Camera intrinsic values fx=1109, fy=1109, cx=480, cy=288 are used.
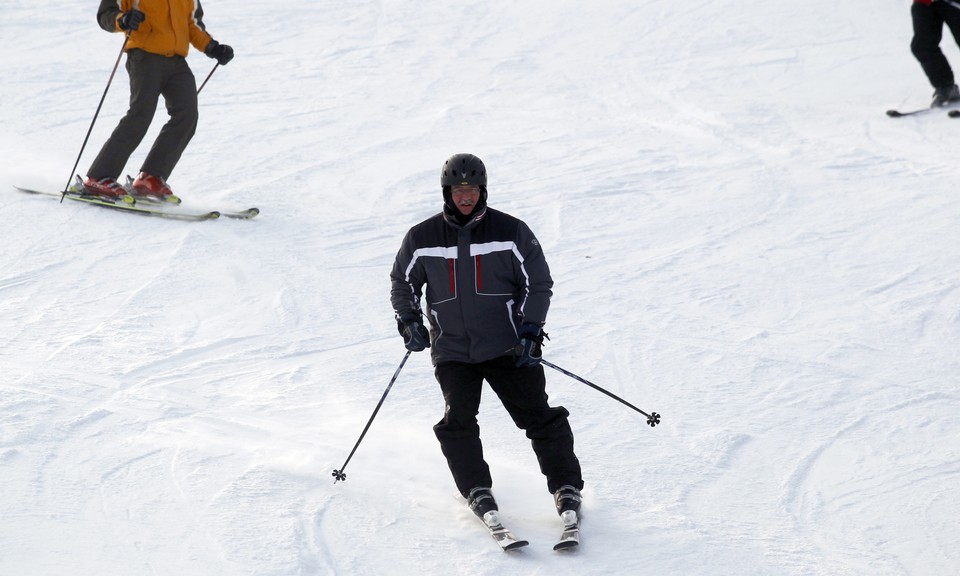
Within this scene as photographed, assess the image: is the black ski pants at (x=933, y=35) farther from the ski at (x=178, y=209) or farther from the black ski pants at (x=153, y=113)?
the black ski pants at (x=153, y=113)

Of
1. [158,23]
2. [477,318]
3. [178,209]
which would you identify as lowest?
[178,209]

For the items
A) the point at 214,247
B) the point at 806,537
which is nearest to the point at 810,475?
the point at 806,537

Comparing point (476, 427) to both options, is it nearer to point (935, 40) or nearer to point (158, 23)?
point (158, 23)

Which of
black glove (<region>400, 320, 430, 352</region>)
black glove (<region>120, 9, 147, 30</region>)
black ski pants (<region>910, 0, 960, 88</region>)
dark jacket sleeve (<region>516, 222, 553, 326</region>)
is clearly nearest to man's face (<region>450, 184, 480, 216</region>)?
dark jacket sleeve (<region>516, 222, 553, 326</region>)

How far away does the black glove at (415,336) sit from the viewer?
4023mm

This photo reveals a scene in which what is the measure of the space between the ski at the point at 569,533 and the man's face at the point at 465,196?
114cm

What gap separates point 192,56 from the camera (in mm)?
12781

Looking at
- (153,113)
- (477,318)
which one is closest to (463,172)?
(477,318)

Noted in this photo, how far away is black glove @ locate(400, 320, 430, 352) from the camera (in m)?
4.02

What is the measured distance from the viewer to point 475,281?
4012mm

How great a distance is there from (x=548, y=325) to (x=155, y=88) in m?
3.35

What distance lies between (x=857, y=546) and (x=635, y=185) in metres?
4.87

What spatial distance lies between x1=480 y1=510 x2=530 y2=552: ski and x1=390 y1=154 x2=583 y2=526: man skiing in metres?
0.02

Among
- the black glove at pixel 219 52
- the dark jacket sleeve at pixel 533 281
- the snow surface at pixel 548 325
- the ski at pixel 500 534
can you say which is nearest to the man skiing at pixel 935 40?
the snow surface at pixel 548 325
